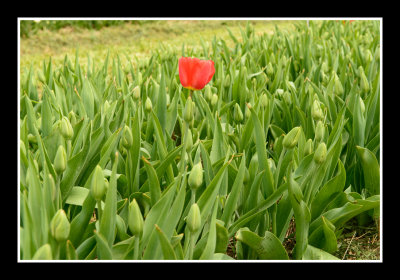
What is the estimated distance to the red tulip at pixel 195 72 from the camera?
4.45 feet

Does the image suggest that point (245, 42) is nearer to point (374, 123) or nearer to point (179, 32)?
point (374, 123)

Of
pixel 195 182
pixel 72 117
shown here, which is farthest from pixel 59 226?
pixel 72 117

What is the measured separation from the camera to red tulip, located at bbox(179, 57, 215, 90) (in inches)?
53.4

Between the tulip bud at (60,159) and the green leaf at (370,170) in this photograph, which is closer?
the tulip bud at (60,159)

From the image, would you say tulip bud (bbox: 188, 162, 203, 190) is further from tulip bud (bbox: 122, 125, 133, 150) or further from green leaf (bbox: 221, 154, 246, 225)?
tulip bud (bbox: 122, 125, 133, 150)

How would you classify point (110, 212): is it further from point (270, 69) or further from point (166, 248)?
point (270, 69)

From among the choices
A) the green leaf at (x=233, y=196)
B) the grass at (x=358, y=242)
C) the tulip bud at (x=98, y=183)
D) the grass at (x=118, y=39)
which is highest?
the grass at (x=118, y=39)

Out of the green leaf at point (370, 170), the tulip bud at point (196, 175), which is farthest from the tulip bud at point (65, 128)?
the green leaf at point (370, 170)

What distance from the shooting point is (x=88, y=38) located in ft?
18.6

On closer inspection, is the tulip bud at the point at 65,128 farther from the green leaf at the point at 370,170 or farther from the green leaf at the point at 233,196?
the green leaf at the point at 370,170

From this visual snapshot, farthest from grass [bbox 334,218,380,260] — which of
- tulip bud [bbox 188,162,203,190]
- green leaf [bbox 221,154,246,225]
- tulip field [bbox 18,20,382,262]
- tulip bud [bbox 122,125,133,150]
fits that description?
tulip bud [bbox 122,125,133,150]

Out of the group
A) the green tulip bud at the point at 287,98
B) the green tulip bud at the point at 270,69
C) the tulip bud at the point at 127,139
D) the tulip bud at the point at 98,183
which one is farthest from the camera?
the green tulip bud at the point at 270,69

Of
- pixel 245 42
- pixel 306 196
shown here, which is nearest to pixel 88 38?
pixel 245 42

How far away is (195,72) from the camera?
4.46ft
